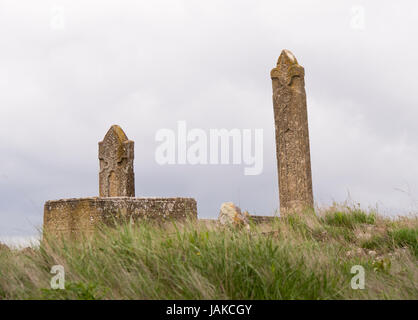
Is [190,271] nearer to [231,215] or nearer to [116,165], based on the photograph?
[231,215]

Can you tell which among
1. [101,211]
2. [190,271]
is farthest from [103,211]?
[190,271]

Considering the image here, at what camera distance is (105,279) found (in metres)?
4.25

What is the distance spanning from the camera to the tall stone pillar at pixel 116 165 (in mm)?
12250

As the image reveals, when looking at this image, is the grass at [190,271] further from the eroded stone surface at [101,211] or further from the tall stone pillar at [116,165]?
the tall stone pillar at [116,165]

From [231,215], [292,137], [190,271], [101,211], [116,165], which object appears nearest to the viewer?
[190,271]

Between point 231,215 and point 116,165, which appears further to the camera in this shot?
point 116,165

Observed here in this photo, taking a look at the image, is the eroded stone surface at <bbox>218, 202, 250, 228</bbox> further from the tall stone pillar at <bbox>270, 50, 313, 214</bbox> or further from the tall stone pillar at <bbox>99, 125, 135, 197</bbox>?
the tall stone pillar at <bbox>99, 125, 135, 197</bbox>

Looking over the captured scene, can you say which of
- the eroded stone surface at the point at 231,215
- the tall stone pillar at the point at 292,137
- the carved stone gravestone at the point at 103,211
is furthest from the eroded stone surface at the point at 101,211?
the tall stone pillar at the point at 292,137

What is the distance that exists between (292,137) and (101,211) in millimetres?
5791

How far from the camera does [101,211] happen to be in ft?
21.0

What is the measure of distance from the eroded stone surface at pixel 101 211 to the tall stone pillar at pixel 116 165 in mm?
5041

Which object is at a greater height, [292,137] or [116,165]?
[292,137]

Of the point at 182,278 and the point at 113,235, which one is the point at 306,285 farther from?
the point at 113,235

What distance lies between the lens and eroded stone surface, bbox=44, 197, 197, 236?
21.0ft
